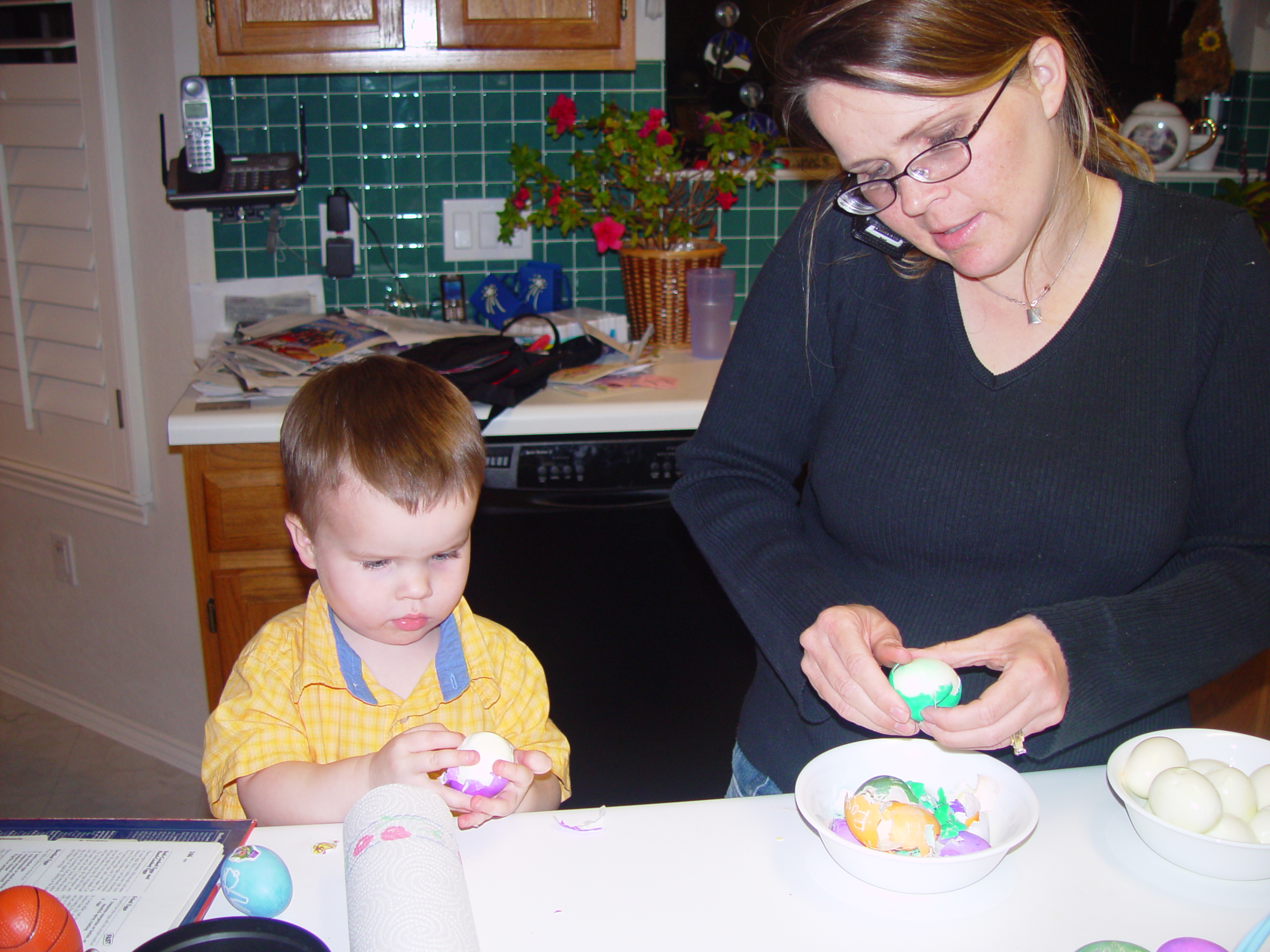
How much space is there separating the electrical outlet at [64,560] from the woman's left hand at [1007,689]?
2437 mm

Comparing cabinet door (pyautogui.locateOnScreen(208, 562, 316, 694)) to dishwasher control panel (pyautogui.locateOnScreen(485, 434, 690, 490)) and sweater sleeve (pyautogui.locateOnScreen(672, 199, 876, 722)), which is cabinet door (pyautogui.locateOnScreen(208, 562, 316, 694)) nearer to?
dishwasher control panel (pyautogui.locateOnScreen(485, 434, 690, 490))

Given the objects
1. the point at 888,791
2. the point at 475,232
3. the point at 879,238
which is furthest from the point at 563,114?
the point at 888,791

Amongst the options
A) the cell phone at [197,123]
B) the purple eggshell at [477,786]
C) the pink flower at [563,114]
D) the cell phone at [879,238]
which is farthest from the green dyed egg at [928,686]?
the cell phone at [197,123]

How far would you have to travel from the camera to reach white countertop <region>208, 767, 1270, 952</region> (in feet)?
2.48

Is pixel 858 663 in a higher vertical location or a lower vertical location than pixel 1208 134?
lower

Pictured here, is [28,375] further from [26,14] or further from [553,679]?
[553,679]

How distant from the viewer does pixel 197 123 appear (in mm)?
2223

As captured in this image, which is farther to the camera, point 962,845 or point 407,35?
point 407,35

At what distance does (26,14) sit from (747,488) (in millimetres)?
2149

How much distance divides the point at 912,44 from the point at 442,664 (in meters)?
0.75

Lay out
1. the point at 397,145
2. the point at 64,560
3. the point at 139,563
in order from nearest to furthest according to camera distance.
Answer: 1. the point at 397,145
2. the point at 139,563
3. the point at 64,560

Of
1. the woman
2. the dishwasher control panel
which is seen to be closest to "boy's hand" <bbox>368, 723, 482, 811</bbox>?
the woman

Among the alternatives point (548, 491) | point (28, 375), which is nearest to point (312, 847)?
point (548, 491)

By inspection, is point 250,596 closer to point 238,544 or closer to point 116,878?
point 238,544
